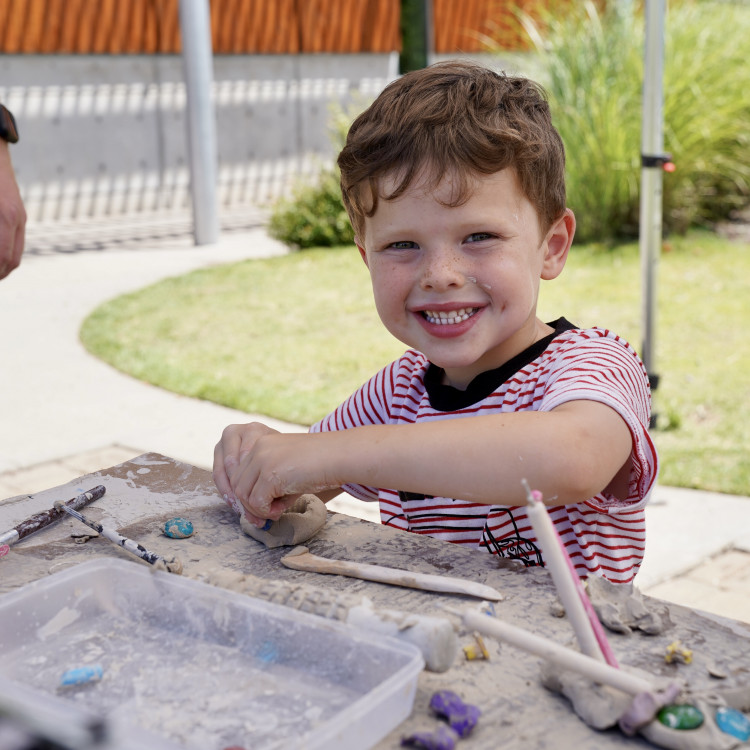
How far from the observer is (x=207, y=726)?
33.7 inches

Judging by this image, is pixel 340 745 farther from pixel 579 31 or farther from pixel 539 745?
pixel 579 31

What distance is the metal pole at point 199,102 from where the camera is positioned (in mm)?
8414

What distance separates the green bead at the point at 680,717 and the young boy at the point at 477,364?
40 cm

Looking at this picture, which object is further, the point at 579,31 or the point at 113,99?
the point at 113,99

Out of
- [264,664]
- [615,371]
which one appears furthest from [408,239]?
[264,664]

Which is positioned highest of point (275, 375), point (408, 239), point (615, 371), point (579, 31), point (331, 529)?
point (579, 31)

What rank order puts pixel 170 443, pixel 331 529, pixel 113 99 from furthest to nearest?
pixel 113 99
pixel 170 443
pixel 331 529

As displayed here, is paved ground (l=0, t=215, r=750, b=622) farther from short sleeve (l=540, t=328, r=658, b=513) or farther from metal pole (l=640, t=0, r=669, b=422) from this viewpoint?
short sleeve (l=540, t=328, r=658, b=513)

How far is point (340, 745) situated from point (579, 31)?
842 centimetres

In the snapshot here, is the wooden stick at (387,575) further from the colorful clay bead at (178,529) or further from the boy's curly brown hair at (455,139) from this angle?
the boy's curly brown hair at (455,139)

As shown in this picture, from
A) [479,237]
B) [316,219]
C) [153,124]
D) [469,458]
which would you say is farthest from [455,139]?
[153,124]

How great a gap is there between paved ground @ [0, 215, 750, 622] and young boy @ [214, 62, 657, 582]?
4.68 ft

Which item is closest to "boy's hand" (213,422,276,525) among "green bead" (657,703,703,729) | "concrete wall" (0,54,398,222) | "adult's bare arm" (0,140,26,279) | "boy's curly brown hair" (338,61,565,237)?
"boy's curly brown hair" (338,61,565,237)

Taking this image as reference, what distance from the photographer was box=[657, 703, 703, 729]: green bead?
84 cm
